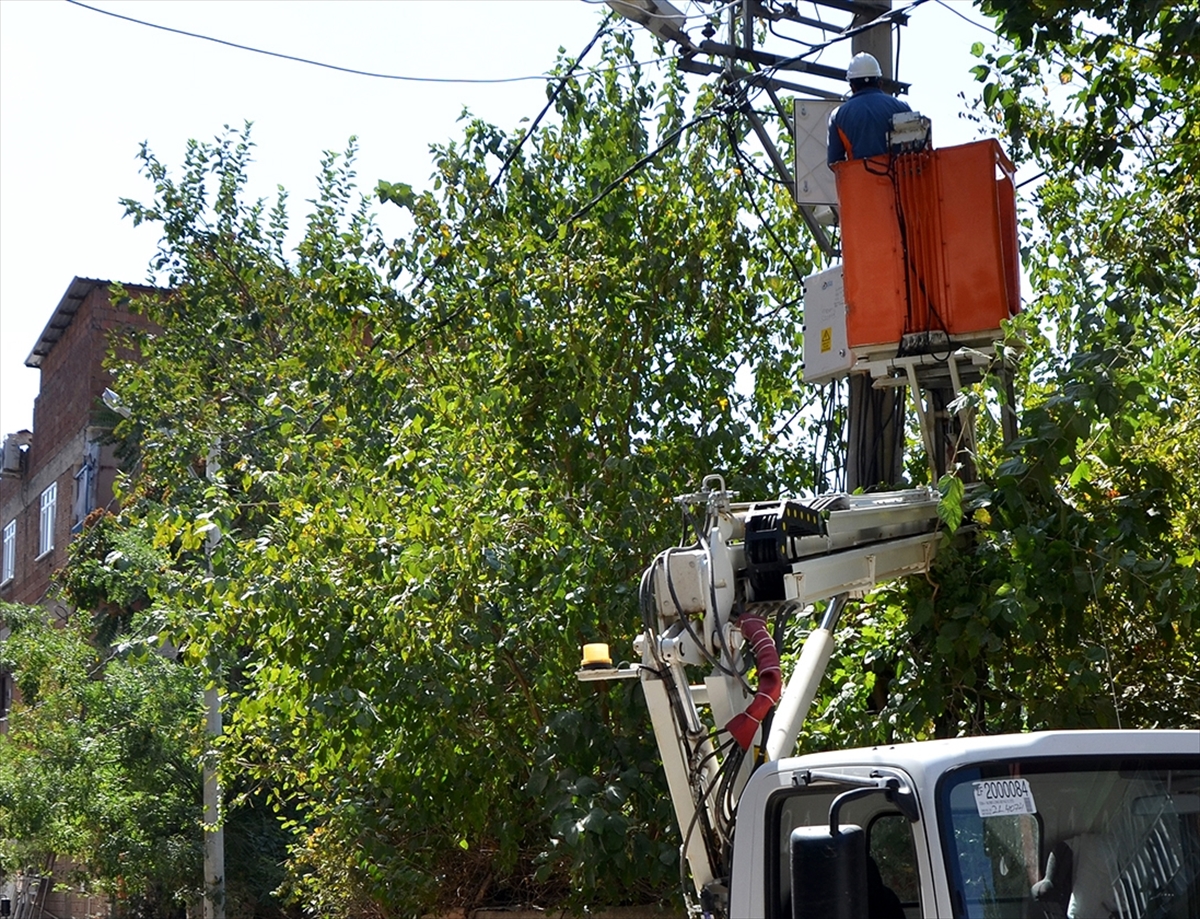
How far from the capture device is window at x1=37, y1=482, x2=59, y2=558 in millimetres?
39156

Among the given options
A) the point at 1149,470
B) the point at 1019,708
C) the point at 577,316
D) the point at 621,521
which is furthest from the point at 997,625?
the point at 577,316

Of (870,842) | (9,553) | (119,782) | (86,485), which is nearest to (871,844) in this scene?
(870,842)

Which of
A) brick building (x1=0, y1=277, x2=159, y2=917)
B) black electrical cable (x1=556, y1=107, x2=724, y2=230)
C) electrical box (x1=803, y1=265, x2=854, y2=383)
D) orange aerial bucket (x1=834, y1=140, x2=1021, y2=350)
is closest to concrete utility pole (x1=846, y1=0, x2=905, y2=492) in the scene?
electrical box (x1=803, y1=265, x2=854, y2=383)

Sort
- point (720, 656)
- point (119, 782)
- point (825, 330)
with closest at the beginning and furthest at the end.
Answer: point (720, 656)
point (825, 330)
point (119, 782)

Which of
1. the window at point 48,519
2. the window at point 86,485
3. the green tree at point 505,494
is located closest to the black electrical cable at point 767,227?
the green tree at point 505,494

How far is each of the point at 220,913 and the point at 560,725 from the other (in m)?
11.5

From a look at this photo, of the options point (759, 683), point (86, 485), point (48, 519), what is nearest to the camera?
point (759, 683)

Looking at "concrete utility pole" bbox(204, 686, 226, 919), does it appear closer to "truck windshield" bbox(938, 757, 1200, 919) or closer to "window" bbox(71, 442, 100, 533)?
"truck windshield" bbox(938, 757, 1200, 919)

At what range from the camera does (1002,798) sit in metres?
4.26

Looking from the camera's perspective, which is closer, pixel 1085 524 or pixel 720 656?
pixel 720 656

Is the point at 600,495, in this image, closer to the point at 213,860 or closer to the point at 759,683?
the point at 759,683

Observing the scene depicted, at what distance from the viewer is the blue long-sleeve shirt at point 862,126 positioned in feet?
27.1

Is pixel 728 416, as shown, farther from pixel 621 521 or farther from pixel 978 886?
pixel 978 886

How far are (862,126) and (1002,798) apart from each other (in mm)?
4957
